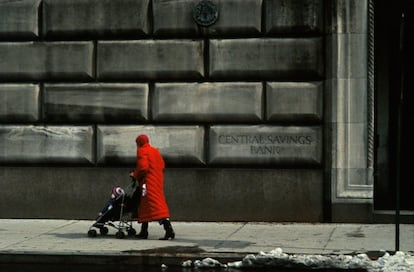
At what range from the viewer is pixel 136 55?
14.1 m

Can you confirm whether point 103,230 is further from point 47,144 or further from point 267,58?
point 267,58

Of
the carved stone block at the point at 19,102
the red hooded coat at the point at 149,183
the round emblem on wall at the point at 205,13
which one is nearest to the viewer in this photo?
the red hooded coat at the point at 149,183

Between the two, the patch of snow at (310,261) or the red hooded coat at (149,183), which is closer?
the patch of snow at (310,261)

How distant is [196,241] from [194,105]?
2880 mm

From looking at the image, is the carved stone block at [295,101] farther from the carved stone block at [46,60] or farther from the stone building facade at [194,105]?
the carved stone block at [46,60]

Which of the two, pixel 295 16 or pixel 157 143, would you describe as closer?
pixel 295 16

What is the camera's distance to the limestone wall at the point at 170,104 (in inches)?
539

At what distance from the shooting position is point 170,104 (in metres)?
14.0

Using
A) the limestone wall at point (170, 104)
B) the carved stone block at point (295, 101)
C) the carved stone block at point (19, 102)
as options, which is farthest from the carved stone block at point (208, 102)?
the carved stone block at point (19, 102)

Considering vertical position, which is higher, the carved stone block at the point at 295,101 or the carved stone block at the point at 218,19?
the carved stone block at the point at 218,19

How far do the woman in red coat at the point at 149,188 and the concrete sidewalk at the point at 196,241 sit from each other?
312 millimetres

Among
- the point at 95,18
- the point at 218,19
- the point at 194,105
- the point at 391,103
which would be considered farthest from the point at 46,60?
the point at 391,103

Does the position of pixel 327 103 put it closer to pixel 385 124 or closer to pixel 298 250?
pixel 385 124

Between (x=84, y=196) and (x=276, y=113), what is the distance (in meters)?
3.44
